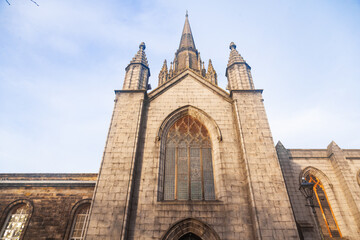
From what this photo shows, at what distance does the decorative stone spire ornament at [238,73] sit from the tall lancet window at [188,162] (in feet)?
12.2

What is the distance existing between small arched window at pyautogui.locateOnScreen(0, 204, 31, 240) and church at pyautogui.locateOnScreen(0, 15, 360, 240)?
2.1 inches

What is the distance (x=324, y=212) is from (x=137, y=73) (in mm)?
15105

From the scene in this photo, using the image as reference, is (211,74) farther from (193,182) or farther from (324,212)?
(193,182)

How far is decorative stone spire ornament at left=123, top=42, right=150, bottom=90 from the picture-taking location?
42.3ft

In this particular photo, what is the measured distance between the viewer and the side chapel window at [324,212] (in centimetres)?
1219

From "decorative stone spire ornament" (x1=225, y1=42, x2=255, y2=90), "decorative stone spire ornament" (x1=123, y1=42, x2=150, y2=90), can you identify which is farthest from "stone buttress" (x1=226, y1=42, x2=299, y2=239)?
"decorative stone spire ornament" (x1=123, y1=42, x2=150, y2=90)

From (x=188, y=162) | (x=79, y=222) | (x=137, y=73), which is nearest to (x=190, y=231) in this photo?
(x=188, y=162)

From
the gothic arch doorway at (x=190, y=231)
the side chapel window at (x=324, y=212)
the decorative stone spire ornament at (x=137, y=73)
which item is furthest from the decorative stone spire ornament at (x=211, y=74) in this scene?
the gothic arch doorway at (x=190, y=231)

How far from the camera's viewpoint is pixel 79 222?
11.1 meters

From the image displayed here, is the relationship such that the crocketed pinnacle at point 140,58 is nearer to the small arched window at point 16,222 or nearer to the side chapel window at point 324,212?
the small arched window at point 16,222

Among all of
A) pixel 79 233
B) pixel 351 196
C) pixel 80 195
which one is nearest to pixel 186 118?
pixel 80 195

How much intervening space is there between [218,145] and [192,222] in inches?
153

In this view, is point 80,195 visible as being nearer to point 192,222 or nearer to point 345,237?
point 192,222

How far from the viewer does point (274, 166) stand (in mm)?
9578
